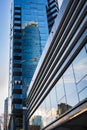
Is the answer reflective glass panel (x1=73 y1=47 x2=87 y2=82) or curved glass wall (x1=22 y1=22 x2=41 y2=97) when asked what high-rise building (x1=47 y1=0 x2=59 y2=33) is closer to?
curved glass wall (x1=22 y1=22 x2=41 y2=97)

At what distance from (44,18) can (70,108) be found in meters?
80.0

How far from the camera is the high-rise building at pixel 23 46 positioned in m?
69.8

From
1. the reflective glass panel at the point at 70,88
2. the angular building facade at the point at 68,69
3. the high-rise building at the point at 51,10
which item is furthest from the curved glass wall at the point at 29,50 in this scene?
the reflective glass panel at the point at 70,88

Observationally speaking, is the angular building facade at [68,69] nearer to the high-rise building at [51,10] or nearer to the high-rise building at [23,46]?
the high-rise building at [23,46]

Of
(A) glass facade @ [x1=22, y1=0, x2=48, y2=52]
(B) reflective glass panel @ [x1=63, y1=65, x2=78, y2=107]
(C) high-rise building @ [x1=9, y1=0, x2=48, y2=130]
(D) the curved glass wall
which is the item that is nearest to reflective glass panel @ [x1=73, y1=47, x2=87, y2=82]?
(B) reflective glass panel @ [x1=63, y1=65, x2=78, y2=107]

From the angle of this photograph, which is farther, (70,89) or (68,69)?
(68,69)

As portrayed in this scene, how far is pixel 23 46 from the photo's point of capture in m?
81.7

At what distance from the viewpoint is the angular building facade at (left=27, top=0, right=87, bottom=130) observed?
13.9 meters

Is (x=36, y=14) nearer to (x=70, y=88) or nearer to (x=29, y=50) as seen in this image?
(x=29, y=50)

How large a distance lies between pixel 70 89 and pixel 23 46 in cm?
6714

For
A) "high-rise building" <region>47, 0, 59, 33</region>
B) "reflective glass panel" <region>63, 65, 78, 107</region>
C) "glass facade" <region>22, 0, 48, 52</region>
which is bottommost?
"reflective glass panel" <region>63, 65, 78, 107</region>

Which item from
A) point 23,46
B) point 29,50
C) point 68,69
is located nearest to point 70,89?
point 68,69

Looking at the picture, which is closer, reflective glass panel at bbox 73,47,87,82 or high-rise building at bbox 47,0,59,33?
reflective glass panel at bbox 73,47,87,82

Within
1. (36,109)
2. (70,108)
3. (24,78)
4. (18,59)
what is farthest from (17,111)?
(70,108)
